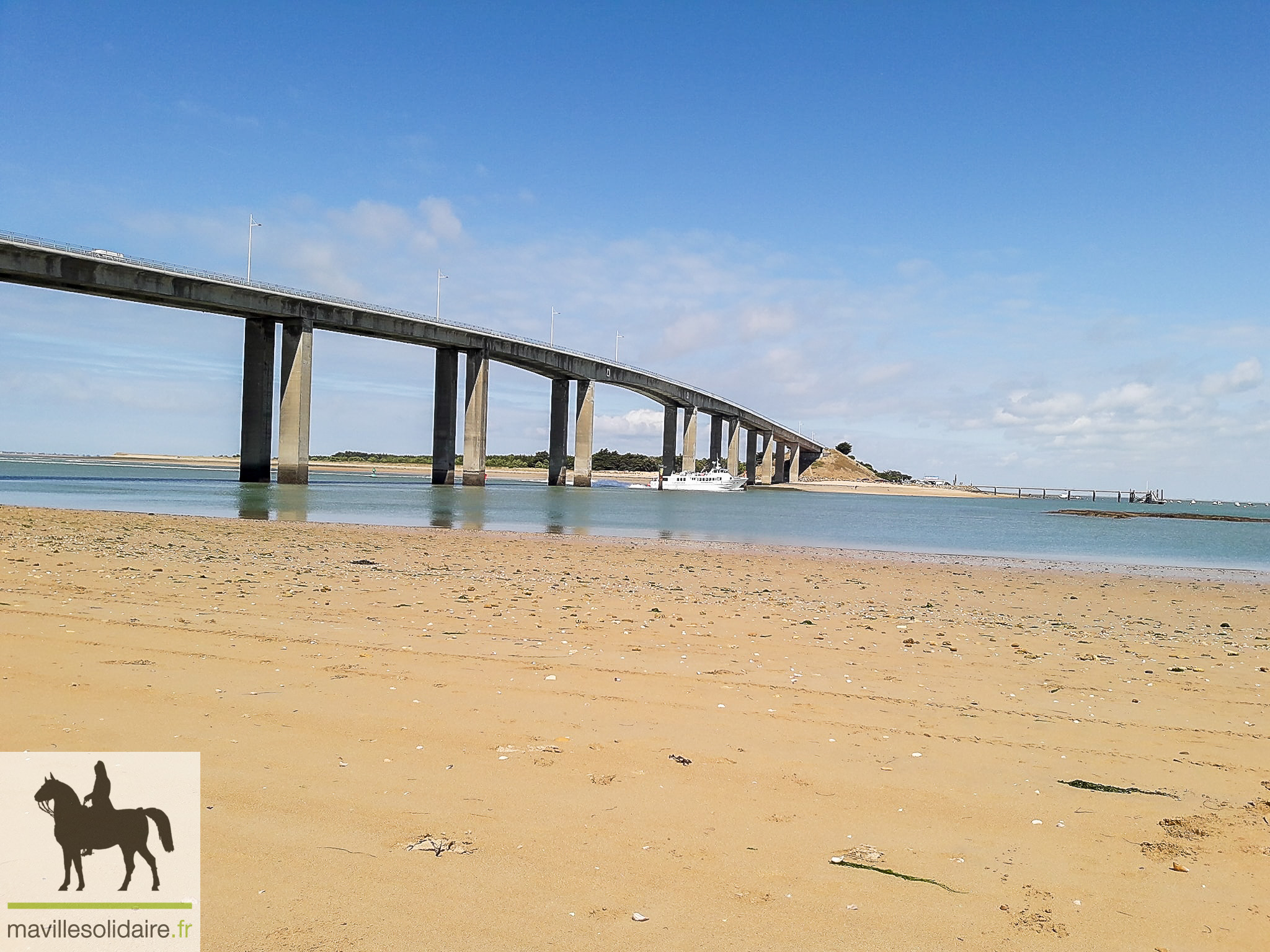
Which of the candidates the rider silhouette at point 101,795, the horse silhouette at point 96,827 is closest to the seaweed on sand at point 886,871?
the horse silhouette at point 96,827

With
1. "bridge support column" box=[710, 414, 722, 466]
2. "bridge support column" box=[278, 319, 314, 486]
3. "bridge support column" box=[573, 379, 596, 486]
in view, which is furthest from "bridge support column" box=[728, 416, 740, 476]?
"bridge support column" box=[278, 319, 314, 486]

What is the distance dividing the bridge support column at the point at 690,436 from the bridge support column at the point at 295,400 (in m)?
65.8

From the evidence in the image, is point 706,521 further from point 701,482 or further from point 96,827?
point 701,482

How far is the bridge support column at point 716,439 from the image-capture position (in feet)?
511

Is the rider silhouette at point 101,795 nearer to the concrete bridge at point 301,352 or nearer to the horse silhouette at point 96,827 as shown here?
the horse silhouette at point 96,827

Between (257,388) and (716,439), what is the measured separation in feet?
310

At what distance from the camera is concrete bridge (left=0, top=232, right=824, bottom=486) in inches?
2544

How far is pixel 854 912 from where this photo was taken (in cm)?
A: 370

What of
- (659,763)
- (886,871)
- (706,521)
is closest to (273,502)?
(706,521)

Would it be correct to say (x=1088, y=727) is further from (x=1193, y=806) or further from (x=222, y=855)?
(x=222, y=855)

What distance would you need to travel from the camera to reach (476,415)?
98312mm

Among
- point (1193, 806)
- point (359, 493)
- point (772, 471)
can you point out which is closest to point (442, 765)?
point (1193, 806)

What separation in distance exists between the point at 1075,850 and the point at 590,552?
19.0 m

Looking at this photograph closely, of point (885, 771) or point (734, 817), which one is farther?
point (885, 771)
